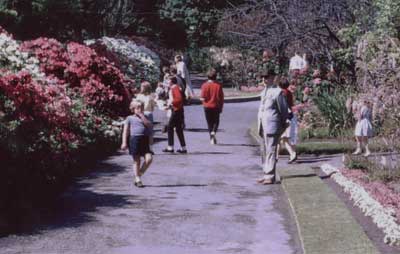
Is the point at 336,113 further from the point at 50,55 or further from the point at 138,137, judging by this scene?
the point at 138,137

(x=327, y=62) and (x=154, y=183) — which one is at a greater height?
(x=327, y=62)

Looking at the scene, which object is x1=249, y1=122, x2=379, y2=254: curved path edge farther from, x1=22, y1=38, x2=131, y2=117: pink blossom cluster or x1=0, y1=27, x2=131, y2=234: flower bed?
x1=22, y1=38, x2=131, y2=117: pink blossom cluster

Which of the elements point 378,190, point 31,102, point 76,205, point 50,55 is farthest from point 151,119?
point 378,190

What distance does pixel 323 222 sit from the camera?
369 inches

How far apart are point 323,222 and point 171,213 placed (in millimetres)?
1957

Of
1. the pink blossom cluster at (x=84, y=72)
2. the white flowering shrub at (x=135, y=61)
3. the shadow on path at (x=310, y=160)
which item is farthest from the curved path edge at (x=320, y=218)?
the white flowering shrub at (x=135, y=61)

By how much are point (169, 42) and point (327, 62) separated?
91.2ft

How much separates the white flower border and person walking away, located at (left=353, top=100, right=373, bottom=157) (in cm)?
235

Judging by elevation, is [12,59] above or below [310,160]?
above

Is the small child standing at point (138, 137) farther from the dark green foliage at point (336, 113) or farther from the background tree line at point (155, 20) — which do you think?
the background tree line at point (155, 20)

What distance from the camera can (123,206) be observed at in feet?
35.7

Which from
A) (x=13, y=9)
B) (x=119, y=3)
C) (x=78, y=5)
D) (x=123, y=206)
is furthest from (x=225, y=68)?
(x=123, y=206)

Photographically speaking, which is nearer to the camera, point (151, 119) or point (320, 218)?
point (320, 218)

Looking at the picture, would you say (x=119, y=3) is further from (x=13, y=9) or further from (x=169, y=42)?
(x=13, y=9)
